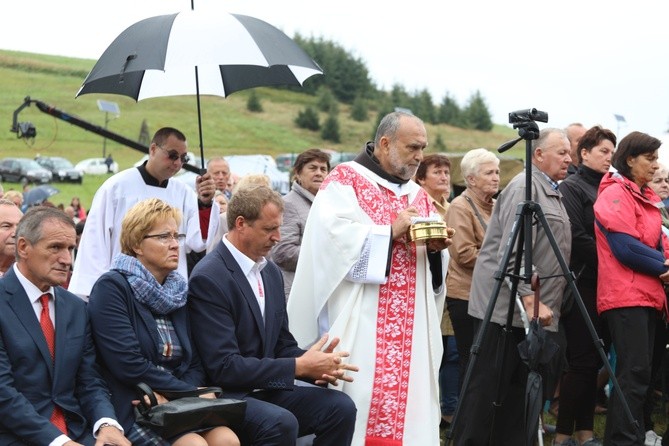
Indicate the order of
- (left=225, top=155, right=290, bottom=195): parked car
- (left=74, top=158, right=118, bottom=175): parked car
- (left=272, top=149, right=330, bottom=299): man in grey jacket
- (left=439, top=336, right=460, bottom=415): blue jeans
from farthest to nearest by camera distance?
(left=74, top=158, right=118, bottom=175): parked car, (left=225, top=155, right=290, bottom=195): parked car, (left=439, top=336, right=460, bottom=415): blue jeans, (left=272, top=149, right=330, bottom=299): man in grey jacket

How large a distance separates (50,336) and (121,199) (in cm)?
227

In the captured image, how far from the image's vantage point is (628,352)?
631cm

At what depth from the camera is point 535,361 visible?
5.67m

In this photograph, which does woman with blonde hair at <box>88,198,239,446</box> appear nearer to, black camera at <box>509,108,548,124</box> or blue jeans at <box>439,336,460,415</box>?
black camera at <box>509,108,548,124</box>

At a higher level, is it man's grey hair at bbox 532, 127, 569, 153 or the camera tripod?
man's grey hair at bbox 532, 127, 569, 153

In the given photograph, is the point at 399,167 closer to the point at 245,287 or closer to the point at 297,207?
the point at 245,287

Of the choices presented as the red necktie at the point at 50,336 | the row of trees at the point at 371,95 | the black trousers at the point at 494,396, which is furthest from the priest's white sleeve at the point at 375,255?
the row of trees at the point at 371,95

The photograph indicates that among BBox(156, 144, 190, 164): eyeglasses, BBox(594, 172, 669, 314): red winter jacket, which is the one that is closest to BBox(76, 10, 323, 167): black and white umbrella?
BBox(156, 144, 190, 164): eyeglasses

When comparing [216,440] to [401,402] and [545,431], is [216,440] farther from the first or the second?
[545,431]

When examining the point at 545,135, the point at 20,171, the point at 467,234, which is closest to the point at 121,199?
the point at 467,234

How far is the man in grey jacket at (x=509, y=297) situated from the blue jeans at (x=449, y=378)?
4.00ft

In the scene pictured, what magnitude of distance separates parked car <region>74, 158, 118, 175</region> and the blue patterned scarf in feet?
115

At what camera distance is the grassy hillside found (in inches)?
1625

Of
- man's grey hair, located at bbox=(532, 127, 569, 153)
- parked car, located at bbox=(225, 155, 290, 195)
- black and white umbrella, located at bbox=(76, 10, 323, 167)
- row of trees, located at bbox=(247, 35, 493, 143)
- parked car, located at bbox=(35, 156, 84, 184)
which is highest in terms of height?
row of trees, located at bbox=(247, 35, 493, 143)
